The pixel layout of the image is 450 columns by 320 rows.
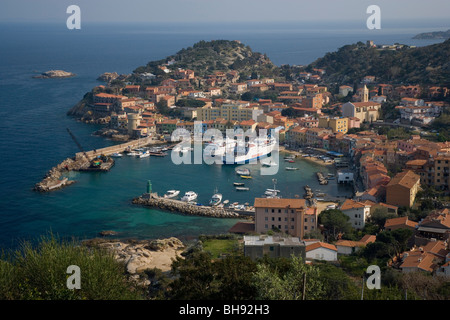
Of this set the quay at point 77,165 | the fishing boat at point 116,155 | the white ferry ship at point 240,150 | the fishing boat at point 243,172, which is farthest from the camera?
the fishing boat at point 116,155

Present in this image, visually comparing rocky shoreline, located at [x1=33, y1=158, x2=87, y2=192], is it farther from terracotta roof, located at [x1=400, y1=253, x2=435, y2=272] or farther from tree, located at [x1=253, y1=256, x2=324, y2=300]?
tree, located at [x1=253, y1=256, x2=324, y2=300]

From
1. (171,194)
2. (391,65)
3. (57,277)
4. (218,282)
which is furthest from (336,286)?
(391,65)

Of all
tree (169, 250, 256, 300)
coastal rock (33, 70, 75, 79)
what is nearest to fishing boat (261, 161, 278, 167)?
tree (169, 250, 256, 300)

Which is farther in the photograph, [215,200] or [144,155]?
[144,155]

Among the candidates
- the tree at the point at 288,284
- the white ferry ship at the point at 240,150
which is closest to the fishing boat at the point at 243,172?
the white ferry ship at the point at 240,150

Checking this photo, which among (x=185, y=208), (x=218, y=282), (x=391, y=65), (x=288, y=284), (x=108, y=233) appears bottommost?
(x=108, y=233)

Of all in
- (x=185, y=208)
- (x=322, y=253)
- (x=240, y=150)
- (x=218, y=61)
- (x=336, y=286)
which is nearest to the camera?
(x=336, y=286)

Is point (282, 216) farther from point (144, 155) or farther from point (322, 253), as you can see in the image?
point (144, 155)

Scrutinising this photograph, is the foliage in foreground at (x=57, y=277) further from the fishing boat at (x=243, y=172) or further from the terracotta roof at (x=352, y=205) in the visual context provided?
the fishing boat at (x=243, y=172)
